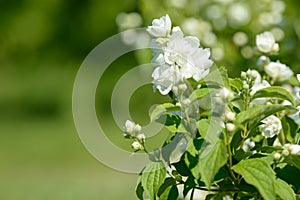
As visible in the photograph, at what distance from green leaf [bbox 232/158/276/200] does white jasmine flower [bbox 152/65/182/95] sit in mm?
157

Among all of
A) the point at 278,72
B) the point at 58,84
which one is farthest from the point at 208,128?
the point at 58,84

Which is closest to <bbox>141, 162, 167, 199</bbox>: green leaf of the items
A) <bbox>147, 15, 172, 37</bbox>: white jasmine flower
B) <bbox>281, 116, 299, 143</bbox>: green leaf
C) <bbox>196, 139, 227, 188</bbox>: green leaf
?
<bbox>196, 139, 227, 188</bbox>: green leaf

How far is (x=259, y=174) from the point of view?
1.15 meters

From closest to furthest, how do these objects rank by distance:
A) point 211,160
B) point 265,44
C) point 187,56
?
point 211,160 → point 187,56 → point 265,44

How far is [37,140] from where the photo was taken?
6980 mm

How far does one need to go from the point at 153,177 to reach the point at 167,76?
0.52ft

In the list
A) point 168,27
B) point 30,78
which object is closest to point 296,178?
point 168,27

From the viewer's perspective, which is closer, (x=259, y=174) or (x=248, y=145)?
(x=259, y=174)

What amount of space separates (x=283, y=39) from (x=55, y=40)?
24.5 ft

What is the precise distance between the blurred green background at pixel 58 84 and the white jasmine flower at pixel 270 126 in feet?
4.15

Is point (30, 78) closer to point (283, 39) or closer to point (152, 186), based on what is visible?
point (283, 39)

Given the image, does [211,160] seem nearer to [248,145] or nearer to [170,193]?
[170,193]

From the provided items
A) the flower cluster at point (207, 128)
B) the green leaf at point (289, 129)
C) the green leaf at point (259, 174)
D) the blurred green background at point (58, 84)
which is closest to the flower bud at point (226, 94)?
the flower cluster at point (207, 128)

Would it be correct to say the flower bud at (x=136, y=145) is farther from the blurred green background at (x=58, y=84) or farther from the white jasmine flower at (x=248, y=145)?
the blurred green background at (x=58, y=84)
